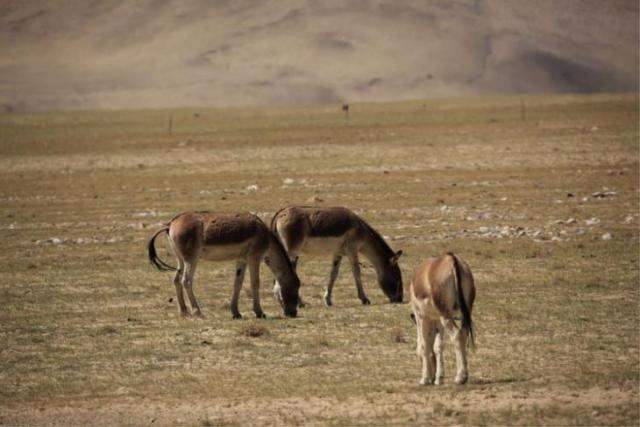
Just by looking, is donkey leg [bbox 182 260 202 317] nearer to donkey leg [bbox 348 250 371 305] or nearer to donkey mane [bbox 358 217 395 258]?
donkey leg [bbox 348 250 371 305]

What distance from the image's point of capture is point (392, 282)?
19750mm

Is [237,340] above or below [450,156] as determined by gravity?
above

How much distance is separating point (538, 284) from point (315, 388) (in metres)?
8.20

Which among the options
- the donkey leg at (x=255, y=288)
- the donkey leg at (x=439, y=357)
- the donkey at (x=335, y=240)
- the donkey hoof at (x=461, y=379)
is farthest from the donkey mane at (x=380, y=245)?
the donkey hoof at (x=461, y=379)

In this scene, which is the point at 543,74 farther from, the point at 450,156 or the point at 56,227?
the point at 56,227

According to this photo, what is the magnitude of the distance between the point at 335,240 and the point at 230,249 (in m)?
2.45

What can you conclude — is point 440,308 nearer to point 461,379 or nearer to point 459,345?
point 459,345

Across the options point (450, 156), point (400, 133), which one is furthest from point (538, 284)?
point (400, 133)

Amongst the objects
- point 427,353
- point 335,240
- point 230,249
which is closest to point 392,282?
point 335,240

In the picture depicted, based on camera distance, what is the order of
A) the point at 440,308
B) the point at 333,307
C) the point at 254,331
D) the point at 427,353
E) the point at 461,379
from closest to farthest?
the point at 440,308 < the point at 461,379 < the point at 427,353 < the point at 254,331 < the point at 333,307

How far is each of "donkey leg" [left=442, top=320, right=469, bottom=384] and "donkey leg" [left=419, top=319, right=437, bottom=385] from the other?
0.92 feet

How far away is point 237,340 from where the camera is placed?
1608cm

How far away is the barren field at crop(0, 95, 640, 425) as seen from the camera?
497 inches

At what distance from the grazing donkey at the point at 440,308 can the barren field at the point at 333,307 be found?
1.16 feet
